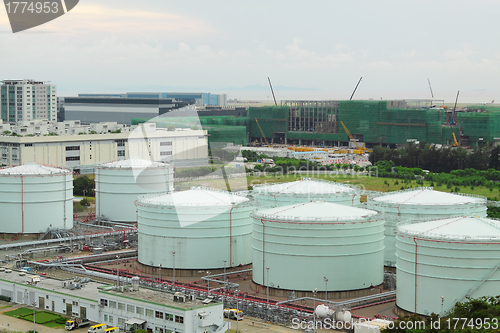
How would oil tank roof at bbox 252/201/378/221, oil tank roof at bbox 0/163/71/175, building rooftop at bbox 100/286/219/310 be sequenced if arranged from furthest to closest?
oil tank roof at bbox 0/163/71/175, oil tank roof at bbox 252/201/378/221, building rooftop at bbox 100/286/219/310

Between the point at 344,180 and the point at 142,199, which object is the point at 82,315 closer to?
the point at 142,199

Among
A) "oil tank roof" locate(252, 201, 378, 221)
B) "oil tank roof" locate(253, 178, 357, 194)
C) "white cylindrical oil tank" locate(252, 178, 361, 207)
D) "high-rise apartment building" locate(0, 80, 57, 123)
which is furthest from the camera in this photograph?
"high-rise apartment building" locate(0, 80, 57, 123)

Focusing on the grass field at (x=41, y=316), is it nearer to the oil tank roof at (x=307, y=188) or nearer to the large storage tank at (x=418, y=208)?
the oil tank roof at (x=307, y=188)

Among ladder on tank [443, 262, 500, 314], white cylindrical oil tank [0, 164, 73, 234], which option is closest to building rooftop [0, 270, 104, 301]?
white cylindrical oil tank [0, 164, 73, 234]

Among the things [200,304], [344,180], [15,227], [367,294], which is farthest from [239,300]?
[344,180]

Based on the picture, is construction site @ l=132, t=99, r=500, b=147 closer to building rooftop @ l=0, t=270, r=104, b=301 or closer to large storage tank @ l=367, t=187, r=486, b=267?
large storage tank @ l=367, t=187, r=486, b=267

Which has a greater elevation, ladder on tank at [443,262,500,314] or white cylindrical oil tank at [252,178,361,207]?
white cylindrical oil tank at [252,178,361,207]
